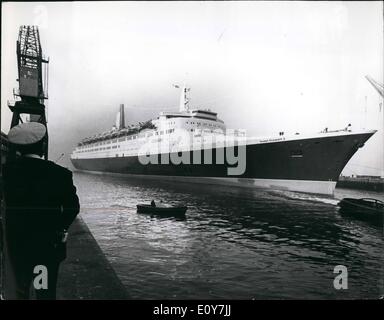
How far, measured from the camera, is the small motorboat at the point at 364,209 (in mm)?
16183

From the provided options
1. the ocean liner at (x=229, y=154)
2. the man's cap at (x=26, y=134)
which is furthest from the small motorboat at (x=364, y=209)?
the man's cap at (x=26, y=134)

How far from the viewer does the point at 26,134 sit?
115 inches

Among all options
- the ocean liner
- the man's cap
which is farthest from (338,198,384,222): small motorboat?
the man's cap

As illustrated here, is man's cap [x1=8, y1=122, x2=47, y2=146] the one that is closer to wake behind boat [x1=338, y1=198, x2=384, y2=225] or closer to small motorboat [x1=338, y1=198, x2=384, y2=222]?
wake behind boat [x1=338, y1=198, x2=384, y2=225]

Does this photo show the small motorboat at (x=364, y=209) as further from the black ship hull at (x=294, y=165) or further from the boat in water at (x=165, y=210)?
the boat in water at (x=165, y=210)

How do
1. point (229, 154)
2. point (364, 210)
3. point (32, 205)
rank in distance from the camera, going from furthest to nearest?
1. point (229, 154)
2. point (364, 210)
3. point (32, 205)

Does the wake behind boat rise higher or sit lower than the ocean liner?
lower

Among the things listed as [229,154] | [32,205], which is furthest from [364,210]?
[32,205]

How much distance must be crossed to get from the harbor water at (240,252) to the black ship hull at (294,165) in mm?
7070

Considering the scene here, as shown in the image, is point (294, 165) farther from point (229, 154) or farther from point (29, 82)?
point (29, 82)

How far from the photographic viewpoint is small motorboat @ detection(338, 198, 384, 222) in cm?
1618

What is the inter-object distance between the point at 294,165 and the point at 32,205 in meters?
24.7

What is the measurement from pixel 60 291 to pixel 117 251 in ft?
13.5

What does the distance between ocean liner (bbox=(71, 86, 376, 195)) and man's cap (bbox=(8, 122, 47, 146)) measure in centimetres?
2427
